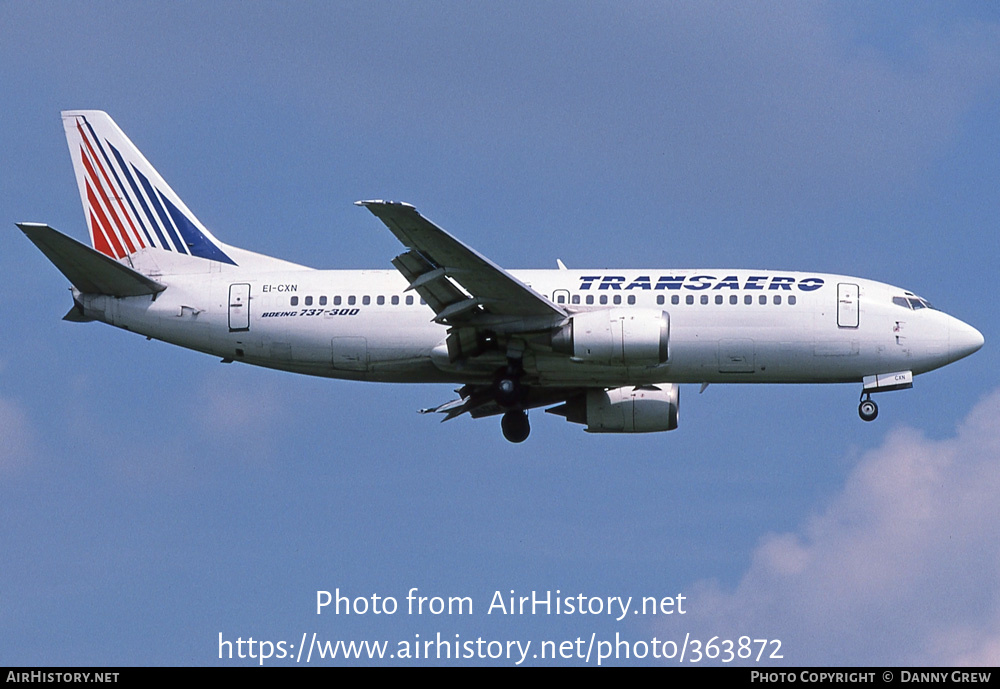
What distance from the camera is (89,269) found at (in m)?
44.7

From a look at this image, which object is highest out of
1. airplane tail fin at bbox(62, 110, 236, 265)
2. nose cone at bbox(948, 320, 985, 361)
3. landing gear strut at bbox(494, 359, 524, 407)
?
airplane tail fin at bbox(62, 110, 236, 265)

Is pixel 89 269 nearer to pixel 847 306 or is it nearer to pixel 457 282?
pixel 457 282

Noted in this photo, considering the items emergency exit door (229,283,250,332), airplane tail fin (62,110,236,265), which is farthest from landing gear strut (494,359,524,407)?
airplane tail fin (62,110,236,265)

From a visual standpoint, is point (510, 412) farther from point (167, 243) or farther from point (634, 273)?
point (167, 243)

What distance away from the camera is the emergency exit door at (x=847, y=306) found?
4416cm

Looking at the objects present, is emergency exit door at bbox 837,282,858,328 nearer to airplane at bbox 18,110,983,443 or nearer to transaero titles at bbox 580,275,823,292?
airplane at bbox 18,110,983,443

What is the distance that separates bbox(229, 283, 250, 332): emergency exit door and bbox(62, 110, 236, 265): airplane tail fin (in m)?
1.85

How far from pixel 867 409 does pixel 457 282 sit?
1184 centimetres

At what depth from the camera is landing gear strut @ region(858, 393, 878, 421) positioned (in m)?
44.8

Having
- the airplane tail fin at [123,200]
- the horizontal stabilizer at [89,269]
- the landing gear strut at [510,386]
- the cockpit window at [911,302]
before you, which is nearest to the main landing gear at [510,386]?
the landing gear strut at [510,386]

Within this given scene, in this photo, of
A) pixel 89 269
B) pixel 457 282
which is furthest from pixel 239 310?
pixel 457 282
